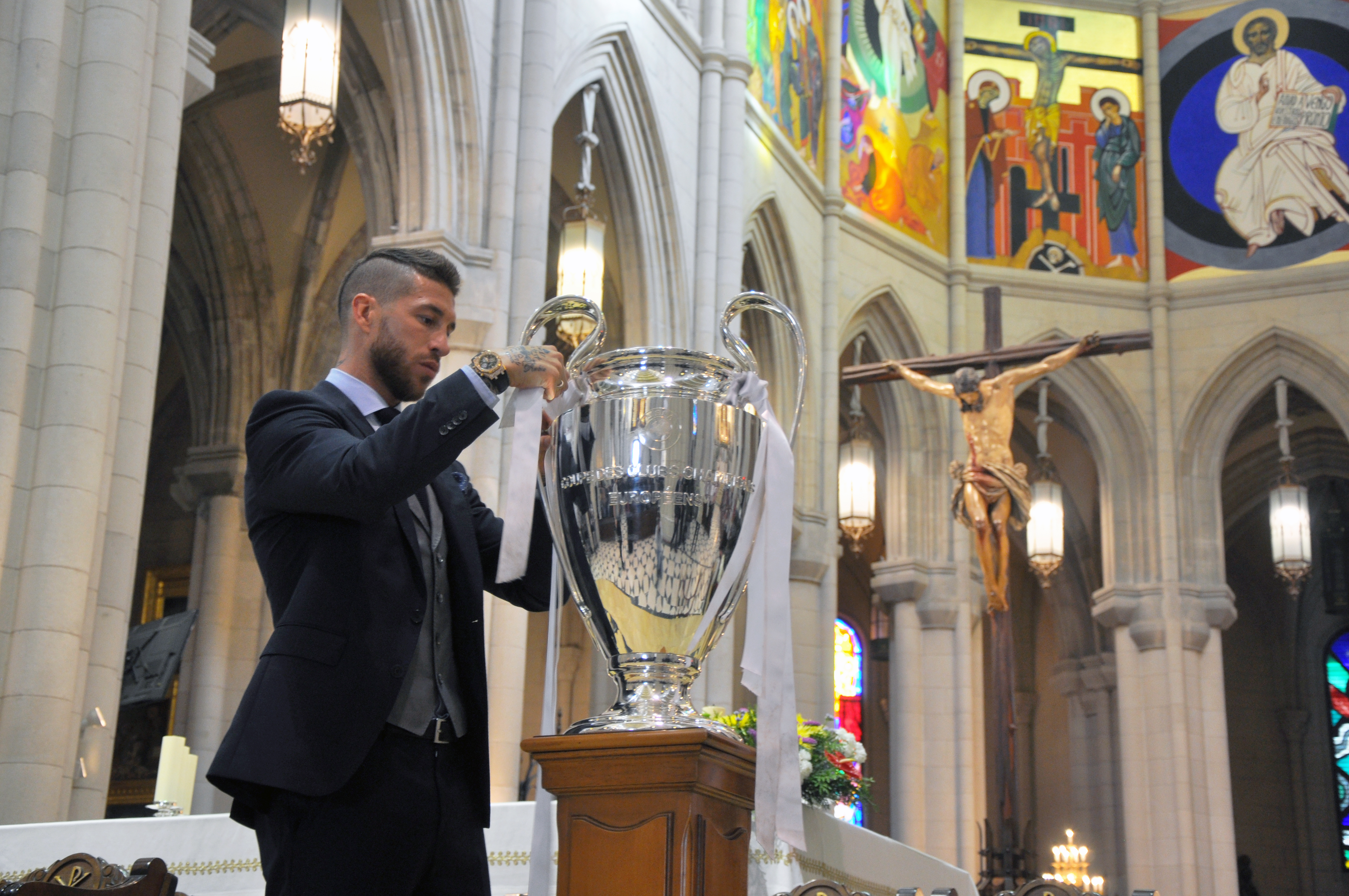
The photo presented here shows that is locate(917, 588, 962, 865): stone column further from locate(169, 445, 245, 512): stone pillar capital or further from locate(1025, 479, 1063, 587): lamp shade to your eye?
locate(169, 445, 245, 512): stone pillar capital

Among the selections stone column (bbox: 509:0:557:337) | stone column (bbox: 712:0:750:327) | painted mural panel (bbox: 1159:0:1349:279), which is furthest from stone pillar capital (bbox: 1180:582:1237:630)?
stone column (bbox: 509:0:557:337)

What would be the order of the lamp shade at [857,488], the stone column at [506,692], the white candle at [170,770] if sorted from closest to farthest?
the white candle at [170,770] → the stone column at [506,692] → the lamp shade at [857,488]

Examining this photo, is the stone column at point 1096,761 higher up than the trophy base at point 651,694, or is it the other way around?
the stone column at point 1096,761

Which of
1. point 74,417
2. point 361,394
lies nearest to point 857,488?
point 74,417

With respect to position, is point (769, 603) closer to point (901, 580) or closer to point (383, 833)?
point (383, 833)

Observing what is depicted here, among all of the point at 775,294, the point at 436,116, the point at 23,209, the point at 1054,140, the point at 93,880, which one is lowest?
the point at 93,880

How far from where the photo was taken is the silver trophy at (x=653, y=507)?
2.17 metres

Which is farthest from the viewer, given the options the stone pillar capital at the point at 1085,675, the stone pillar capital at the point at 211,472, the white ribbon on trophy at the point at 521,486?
the stone pillar capital at the point at 1085,675

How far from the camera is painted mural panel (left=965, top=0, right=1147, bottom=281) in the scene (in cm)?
1681

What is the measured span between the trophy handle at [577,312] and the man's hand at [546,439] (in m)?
0.08

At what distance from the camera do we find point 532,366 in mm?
2053

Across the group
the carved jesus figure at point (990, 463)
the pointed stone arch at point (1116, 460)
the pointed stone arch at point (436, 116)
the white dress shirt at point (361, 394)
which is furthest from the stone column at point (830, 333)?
the white dress shirt at point (361, 394)

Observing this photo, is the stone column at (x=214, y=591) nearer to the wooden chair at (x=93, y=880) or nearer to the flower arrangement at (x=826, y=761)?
the flower arrangement at (x=826, y=761)

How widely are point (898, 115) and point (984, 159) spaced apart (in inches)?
55.6
